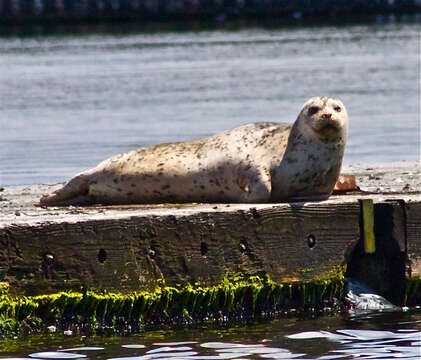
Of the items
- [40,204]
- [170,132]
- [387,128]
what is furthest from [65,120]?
[40,204]

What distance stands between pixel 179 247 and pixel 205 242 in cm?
18

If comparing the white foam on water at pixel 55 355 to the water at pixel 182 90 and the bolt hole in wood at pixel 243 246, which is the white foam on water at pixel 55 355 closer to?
the bolt hole in wood at pixel 243 246

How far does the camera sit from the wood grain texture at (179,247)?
7.84m

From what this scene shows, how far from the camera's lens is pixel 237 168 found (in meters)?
9.12

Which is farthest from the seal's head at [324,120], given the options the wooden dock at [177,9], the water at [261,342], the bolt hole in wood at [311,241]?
the wooden dock at [177,9]

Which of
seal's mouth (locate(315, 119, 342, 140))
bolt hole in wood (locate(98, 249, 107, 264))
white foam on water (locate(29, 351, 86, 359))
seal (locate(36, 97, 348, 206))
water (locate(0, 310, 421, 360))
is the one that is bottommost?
water (locate(0, 310, 421, 360))

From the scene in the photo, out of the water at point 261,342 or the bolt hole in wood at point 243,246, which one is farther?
the bolt hole in wood at point 243,246

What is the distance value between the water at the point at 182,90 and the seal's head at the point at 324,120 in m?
6.14

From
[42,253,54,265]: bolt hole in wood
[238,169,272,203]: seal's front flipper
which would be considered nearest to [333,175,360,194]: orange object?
[238,169,272,203]: seal's front flipper

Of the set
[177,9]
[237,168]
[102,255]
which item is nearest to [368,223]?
[237,168]

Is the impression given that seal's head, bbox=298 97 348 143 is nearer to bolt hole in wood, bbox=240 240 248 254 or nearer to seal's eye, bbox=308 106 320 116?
seal's eye, bbox=308 106 320 116

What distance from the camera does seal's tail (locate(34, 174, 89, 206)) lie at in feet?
31.3

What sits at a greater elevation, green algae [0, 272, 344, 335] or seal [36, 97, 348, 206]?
seal [36, 97, 348, 206]

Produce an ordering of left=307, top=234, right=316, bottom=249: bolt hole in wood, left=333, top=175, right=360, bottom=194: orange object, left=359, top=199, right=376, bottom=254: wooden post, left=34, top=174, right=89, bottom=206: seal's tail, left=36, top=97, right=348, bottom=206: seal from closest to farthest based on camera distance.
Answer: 1. left=307, top=234, right=316, bottom=249: bolt hole in wood
2. left=359, top=199, right=376, bottom=254: wooden post
3. left=36, top=97, right=348, bottom=206: seal
4. left=333, top=175, right=360, bottom=194: orange object
5. left=34, top=174, right=89, bottom=206: seal's tail
